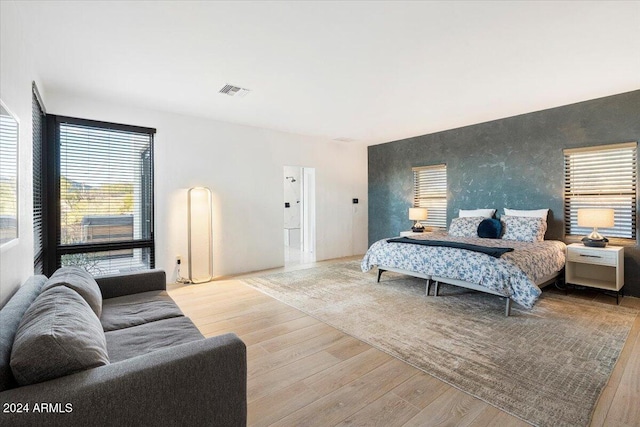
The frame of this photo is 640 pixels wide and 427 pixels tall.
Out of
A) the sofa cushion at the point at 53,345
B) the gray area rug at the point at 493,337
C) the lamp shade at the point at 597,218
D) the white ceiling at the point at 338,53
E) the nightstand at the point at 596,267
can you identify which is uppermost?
the white ceiling at the point at 338,53

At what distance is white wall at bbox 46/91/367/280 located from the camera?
4.49 m

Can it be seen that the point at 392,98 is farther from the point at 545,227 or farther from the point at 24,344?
the point at 24,344

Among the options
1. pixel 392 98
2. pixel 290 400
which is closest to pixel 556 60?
pixel 392 98

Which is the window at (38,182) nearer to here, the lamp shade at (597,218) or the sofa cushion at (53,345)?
the sofa cushion at (53,345)

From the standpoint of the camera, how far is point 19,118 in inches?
81.9

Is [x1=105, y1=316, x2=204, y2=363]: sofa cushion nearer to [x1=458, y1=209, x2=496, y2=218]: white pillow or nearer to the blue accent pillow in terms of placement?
the blue accent pillow

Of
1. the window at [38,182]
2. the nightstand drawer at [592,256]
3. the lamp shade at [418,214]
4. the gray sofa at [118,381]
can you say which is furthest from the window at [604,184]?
the window at [38,182]

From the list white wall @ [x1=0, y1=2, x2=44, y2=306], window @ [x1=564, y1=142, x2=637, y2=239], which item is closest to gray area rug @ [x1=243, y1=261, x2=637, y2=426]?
window @ [x1=564, y1=142, x2=637, y2=239]

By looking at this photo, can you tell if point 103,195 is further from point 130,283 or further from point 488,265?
point 488,265

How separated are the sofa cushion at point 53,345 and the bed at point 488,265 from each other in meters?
3.42

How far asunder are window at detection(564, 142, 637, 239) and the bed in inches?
25.7

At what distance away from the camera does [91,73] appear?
10.5ft

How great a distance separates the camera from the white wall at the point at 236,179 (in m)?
4.49

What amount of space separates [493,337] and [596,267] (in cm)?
271
